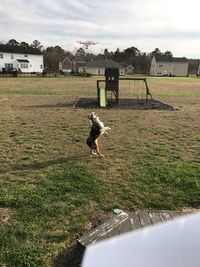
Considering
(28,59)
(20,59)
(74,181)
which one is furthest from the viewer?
(28,59)

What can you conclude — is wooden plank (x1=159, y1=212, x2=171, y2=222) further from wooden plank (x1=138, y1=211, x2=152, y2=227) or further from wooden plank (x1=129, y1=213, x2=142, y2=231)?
wooden plank (x1=129, y1=213, x2=142, y2=231)

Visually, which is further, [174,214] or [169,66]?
[169,66]

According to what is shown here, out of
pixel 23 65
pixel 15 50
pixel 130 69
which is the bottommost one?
pixel 130 69

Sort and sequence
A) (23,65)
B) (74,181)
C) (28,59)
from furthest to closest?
(28,59), (23,65), (74,181)

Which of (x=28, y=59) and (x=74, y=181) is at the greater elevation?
(x=28, y=59)

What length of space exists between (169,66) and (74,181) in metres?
94.5

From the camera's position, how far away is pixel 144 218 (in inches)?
167

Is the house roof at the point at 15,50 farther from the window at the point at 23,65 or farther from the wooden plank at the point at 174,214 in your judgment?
the wooden plank at the point at 174,214

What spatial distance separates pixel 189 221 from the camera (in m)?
4.05

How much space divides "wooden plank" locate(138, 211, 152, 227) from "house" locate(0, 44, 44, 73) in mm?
64237

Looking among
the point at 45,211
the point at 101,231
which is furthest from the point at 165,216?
the point at 45,211

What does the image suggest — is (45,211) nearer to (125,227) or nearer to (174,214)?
(125,227)

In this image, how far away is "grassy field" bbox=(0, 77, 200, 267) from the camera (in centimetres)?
392

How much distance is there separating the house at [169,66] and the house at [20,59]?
3851 cm
